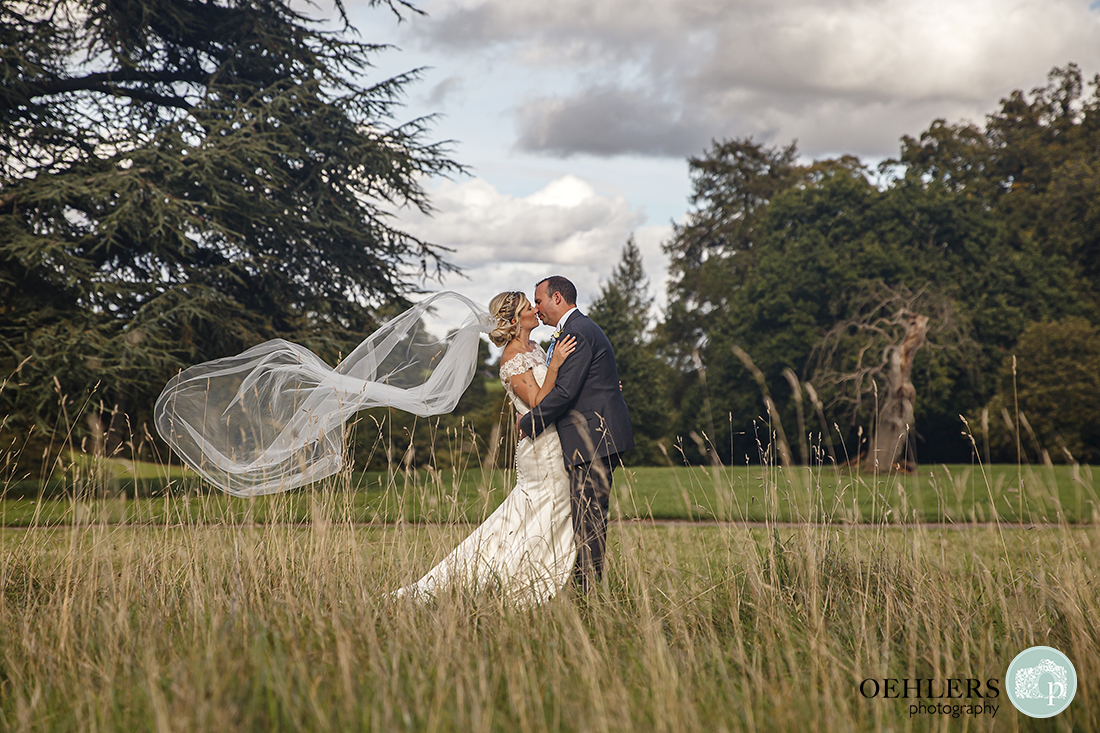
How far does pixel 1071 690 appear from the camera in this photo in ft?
10.6

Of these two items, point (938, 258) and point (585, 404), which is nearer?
point (585, 404)

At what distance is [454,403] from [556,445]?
95 cm

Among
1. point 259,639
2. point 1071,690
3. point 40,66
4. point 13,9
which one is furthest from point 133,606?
point 13,9

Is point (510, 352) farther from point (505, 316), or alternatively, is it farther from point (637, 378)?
point (637, 378)

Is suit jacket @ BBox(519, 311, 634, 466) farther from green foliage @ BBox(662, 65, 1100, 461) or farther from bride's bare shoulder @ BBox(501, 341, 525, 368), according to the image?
green foliage @ BBox(662, 65, 1100, 461)

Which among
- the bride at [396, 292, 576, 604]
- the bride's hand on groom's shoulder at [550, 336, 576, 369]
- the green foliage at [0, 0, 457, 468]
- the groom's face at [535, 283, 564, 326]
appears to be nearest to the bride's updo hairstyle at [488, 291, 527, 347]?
the bride at [396, 292, 576, 604]

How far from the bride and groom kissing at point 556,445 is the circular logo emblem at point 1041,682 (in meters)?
2.12

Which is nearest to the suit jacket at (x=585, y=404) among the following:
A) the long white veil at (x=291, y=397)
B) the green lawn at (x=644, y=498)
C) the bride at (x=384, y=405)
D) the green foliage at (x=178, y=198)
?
the bride at (x=384, y=405)

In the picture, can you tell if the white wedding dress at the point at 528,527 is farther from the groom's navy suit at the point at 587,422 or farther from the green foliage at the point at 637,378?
the green foliage at the point at 637,378

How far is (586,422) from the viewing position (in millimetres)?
4887

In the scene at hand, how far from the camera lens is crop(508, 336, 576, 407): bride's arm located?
16.2 ft

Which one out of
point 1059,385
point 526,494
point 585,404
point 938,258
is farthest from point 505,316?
point 938,258

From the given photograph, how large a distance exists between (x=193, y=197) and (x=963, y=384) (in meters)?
23.6

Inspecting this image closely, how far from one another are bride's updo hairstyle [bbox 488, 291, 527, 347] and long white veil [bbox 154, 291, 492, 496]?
39cm
